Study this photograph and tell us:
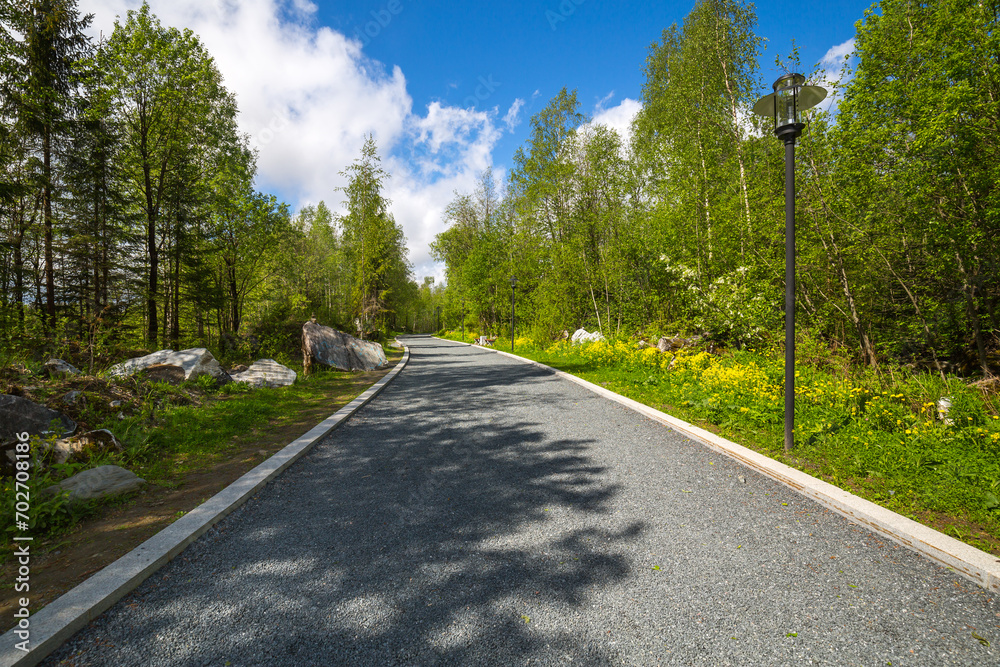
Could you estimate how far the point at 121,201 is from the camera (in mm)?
11969

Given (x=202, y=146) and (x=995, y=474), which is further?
(x=202, y=146)

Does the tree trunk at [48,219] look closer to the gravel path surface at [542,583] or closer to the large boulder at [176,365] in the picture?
the large boulder at [176,365]

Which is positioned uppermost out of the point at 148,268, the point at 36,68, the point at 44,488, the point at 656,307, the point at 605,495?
the point at 36,68

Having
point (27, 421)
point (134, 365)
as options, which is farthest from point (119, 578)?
point (134, 365)

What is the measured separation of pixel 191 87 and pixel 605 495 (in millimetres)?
18246

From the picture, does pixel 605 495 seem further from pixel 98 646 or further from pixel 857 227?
pixel 857 227

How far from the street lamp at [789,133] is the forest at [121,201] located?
10.7 meters

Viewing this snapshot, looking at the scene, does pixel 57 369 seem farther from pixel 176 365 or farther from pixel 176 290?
pixel 176 290

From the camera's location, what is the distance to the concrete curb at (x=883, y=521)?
239 centimetres

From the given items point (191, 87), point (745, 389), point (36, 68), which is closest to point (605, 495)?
point (745, 389)

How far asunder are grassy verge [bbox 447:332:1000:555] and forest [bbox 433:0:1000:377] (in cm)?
98

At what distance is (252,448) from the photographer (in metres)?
5.02

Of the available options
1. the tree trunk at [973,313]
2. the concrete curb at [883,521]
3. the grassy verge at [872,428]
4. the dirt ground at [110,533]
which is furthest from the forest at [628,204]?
the dirt ground at [110,533]

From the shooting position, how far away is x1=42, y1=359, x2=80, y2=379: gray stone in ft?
20.2
